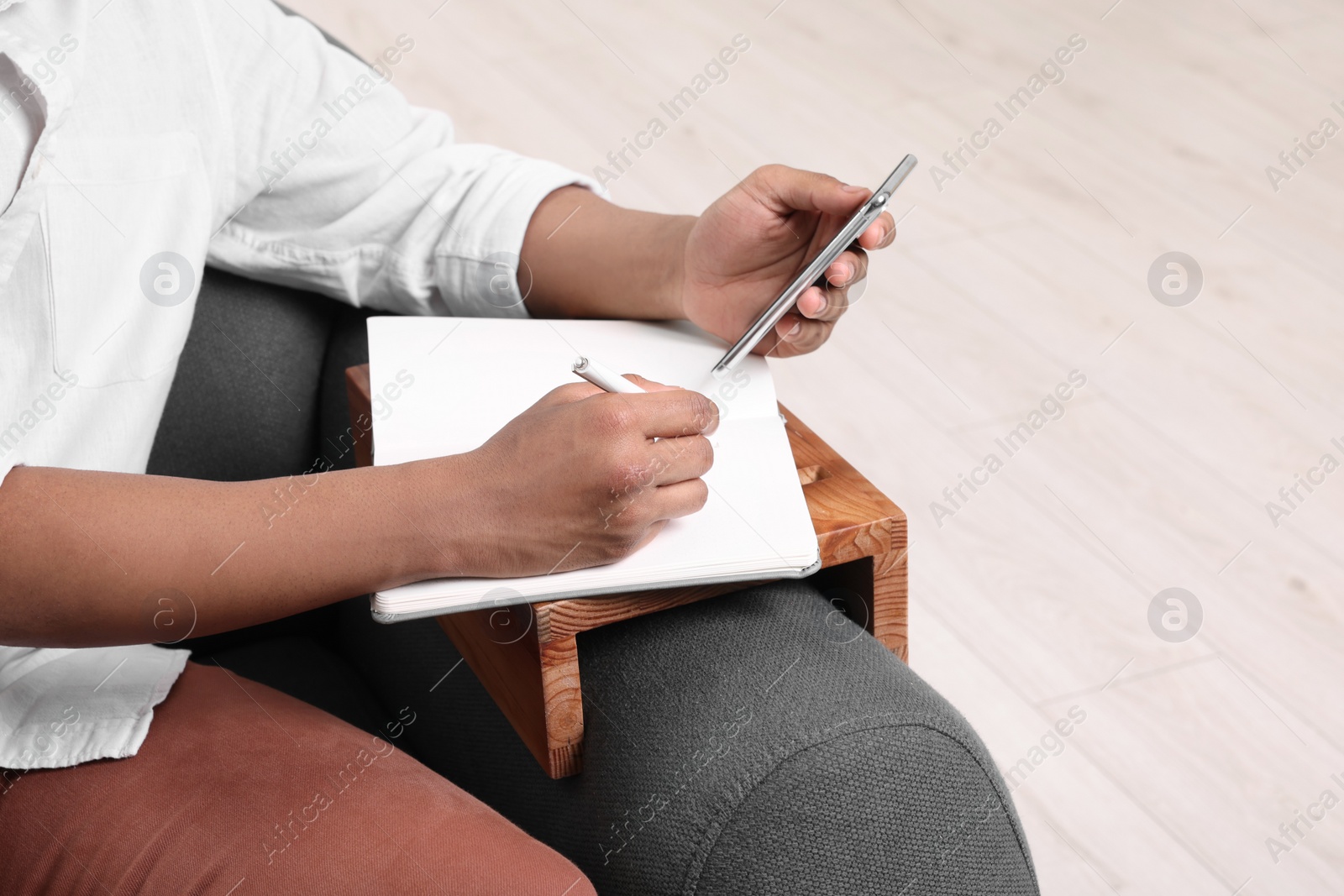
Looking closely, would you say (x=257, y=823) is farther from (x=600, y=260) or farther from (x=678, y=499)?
(x=600, y=260)

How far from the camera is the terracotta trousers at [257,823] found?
26.0 inches

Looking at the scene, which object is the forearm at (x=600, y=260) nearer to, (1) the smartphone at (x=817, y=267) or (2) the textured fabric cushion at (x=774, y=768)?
(1) the smartphone at (x=817, y=267)

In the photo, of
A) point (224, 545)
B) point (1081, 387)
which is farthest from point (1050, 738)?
point (224, 545)

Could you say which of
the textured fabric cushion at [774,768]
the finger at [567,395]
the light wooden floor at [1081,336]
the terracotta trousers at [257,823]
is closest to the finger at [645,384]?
the finger at [567,395]

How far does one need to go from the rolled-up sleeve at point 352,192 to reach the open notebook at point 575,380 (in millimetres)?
102

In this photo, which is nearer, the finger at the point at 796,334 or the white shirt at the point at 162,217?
the white shirt at the point at 162,217

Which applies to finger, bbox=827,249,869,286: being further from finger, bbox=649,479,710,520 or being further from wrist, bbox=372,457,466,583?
wrist, bbox=372,457,466,583

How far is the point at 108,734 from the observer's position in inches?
28.9

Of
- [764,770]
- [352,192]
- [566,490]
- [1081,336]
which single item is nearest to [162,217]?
[352,192]

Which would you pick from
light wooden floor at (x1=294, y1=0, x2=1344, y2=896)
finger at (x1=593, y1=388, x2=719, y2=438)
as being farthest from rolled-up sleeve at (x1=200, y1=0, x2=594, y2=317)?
light wooden floor at (x1=294, y1=0, x2=1344, y2=896)

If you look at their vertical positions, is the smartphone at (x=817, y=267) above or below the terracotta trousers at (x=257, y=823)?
above

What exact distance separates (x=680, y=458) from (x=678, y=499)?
0.08ft

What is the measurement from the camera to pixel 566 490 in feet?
2.23

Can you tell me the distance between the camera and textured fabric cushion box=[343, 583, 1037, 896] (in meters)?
0.65
